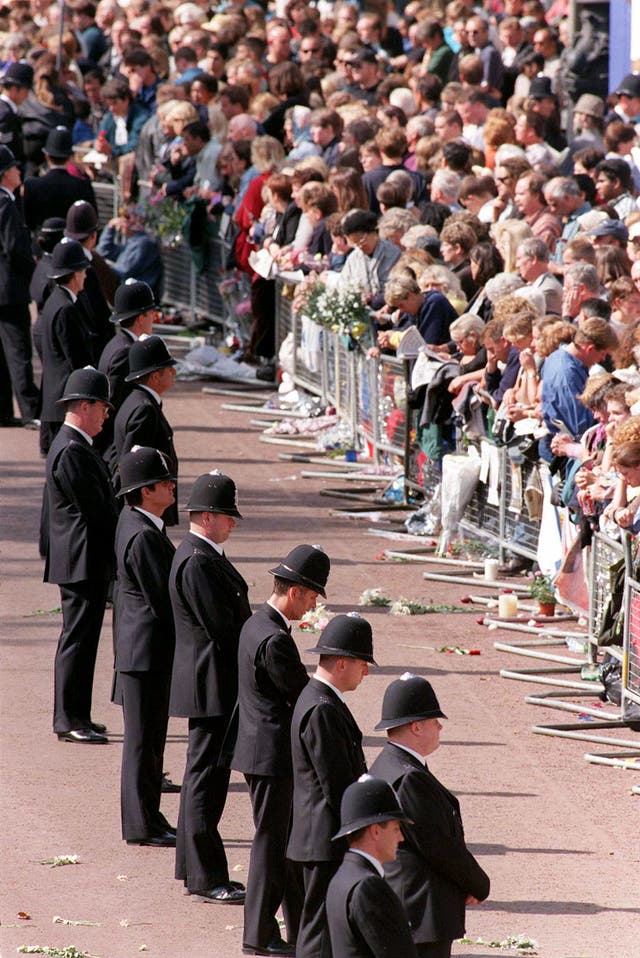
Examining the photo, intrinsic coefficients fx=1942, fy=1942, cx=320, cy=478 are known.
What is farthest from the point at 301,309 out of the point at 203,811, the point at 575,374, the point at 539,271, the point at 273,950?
the point at 273,950

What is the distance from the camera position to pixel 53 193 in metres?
19.6

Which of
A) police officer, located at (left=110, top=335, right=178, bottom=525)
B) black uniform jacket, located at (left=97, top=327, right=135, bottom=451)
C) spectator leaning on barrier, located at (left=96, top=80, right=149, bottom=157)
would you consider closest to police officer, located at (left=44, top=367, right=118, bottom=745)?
police officer, located at (left=110, top=335, right=178, bottom=525)

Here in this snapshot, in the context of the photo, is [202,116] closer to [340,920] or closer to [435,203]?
[435,203]

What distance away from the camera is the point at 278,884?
8016 millimetres

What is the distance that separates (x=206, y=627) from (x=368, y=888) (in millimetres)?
2919

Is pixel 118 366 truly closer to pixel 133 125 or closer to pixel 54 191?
pixel 54 191

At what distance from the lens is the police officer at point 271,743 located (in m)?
7.88

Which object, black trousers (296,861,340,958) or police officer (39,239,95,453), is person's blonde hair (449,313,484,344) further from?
black trousers (296,861,340,958)

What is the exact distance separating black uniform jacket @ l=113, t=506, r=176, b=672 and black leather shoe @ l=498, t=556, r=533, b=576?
5085mm

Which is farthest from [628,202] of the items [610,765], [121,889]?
[121,889]

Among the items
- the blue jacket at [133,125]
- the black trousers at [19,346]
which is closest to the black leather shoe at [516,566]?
the black trousers at [19,346]

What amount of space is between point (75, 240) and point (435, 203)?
3411 mm

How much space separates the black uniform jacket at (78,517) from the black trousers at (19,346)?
7467 millimetres

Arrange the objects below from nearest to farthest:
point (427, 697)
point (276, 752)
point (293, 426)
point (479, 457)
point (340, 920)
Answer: point (340, 920) → point (427, 697) → point (276, 752) → point (479, 457) → point (293, 426)
